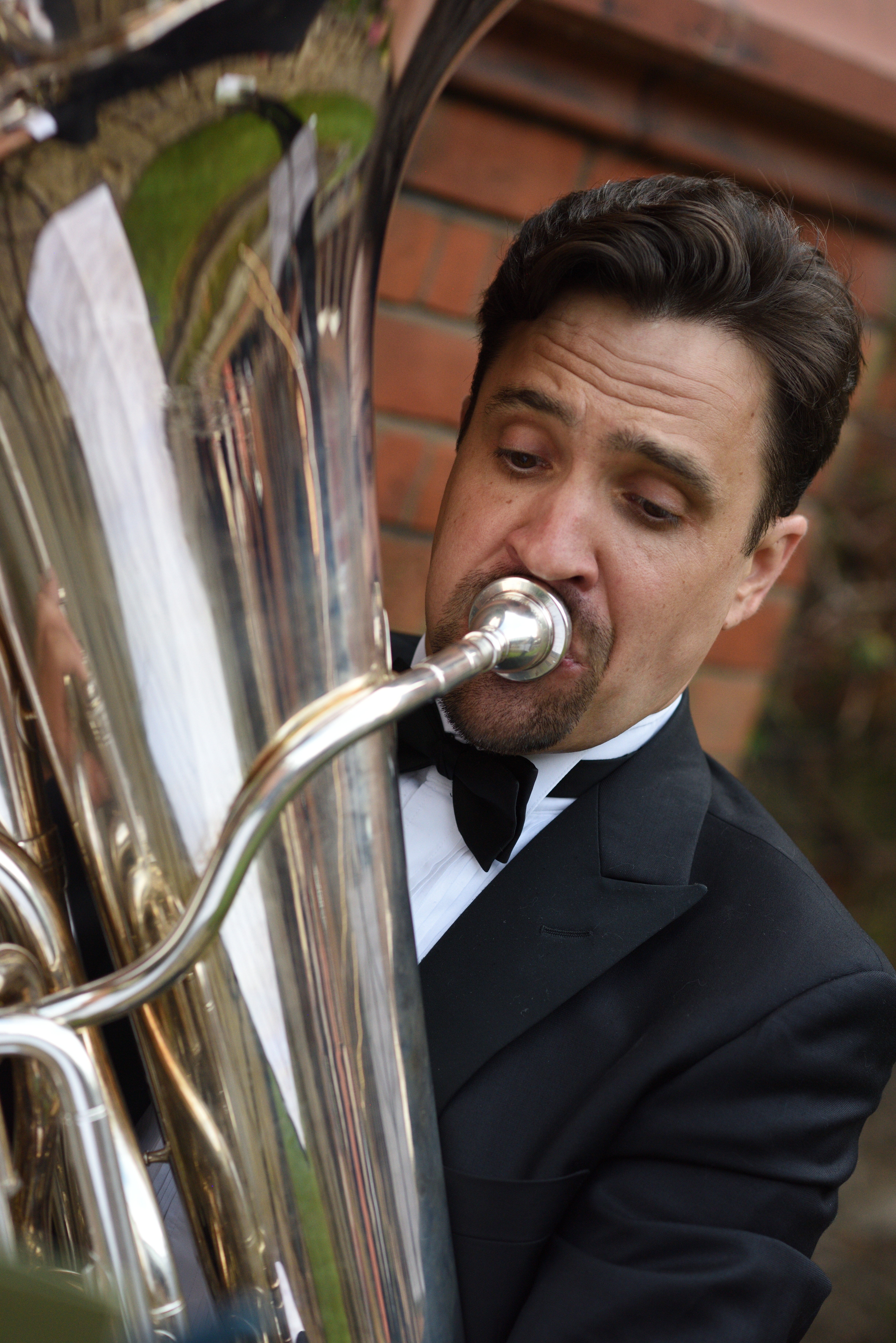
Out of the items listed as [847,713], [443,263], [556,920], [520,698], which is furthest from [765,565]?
[847,713]

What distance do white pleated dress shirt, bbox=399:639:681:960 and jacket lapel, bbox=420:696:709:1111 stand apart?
0.02m

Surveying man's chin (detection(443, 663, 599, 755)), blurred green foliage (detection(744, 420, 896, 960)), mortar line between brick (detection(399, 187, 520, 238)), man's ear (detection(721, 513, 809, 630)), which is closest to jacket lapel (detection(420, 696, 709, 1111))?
man's chin (detection(443, 663, 599, 755))

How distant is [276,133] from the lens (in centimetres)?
54

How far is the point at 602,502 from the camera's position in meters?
0.95

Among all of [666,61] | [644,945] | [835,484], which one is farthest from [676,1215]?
[835,484]

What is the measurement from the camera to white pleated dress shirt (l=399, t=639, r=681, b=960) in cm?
102

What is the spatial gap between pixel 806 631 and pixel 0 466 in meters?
2.67

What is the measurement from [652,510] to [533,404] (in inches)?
6.1

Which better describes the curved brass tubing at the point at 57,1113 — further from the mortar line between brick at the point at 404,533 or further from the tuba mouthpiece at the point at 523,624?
the mortar line between brick at the point at 404,533

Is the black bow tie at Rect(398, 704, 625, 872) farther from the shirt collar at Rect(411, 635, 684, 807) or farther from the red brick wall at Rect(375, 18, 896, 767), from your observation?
the red brick wall at Rect(375, 18, 896, 767)

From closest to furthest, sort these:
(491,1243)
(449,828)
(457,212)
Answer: (491,1243)
(449,828)
(457,212)

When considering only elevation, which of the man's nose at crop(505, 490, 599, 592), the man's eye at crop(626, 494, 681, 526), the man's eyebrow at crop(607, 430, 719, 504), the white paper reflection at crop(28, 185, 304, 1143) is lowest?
the white paper reflection at crop(28, 185, 304, 1143)

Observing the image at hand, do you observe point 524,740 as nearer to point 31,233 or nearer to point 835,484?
point 31,233

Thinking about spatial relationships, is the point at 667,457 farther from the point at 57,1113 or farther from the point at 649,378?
the point at 57,1113
